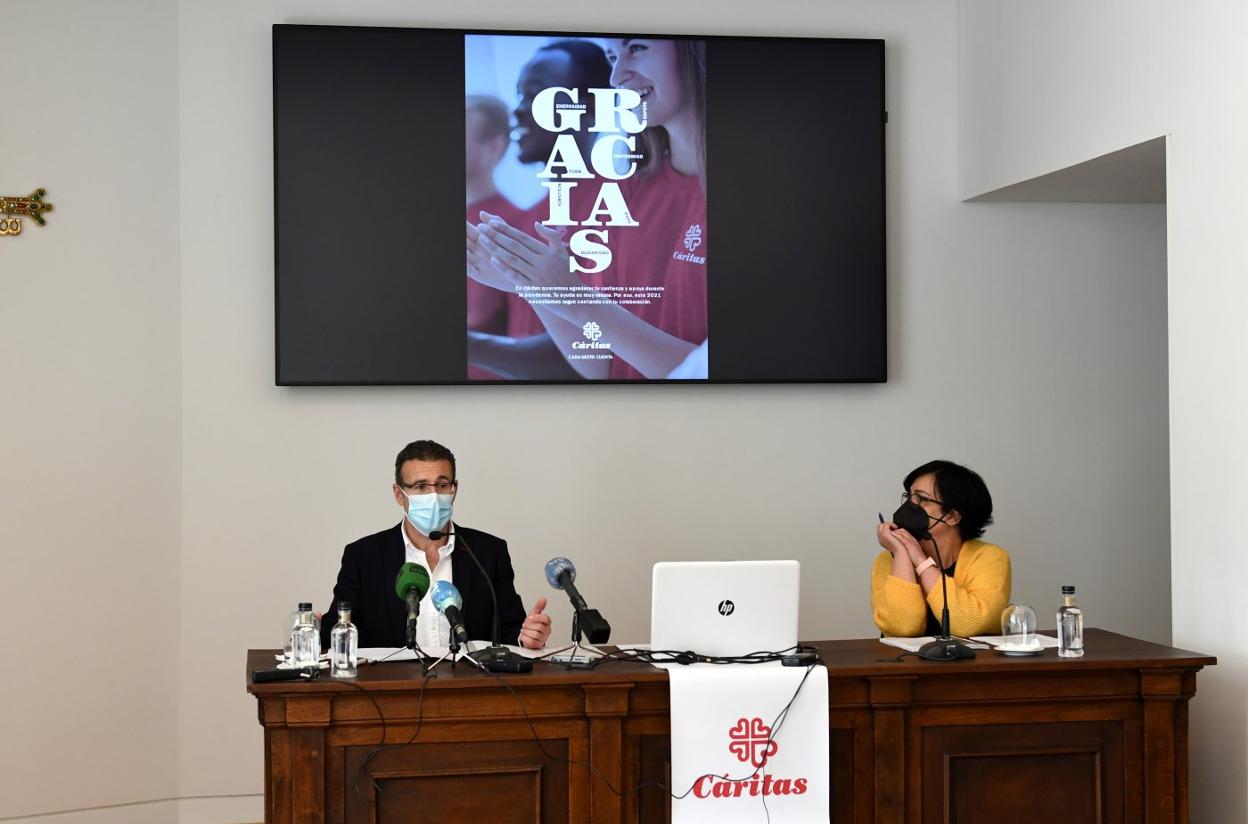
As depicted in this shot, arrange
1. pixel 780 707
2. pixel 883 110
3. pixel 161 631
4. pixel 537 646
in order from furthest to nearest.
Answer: pixel 883 110, pixel 161 631, pixel 537 646, pixel 780 707

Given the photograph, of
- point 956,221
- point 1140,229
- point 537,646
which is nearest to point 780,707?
point 537,646

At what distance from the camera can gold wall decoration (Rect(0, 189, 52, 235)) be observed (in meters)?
4.85

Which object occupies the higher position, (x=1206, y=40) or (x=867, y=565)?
(x=1206, y=40)

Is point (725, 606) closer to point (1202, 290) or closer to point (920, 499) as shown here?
point (920, 499)

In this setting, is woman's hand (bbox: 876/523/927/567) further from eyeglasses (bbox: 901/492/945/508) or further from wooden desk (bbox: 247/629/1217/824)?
wooden desk (bbox: 247/629/1217/824)

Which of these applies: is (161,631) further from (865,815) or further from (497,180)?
(865,815)

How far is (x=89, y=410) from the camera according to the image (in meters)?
4.95

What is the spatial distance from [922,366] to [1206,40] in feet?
6.20

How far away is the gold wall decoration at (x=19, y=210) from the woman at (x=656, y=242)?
6.03 feet

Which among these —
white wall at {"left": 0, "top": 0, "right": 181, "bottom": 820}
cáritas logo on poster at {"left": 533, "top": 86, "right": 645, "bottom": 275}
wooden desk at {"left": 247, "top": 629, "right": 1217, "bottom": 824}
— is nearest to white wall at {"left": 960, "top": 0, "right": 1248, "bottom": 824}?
wooden desk at {"left": 247, "top": 629, "right": 1217, "bottom": 824}

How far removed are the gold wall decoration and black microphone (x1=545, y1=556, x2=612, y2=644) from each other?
265cm

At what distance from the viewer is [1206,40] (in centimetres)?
387

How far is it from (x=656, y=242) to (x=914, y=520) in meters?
1.82

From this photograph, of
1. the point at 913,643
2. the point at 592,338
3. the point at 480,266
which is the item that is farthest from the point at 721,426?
the point at 913,643
